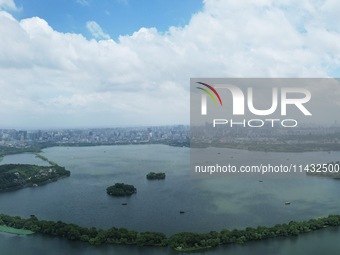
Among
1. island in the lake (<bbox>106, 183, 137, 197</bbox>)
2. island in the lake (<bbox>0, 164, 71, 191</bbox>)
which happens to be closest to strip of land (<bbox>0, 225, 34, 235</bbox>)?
island in the lake (<bbox>106, 183, 137, 197</bbox>)

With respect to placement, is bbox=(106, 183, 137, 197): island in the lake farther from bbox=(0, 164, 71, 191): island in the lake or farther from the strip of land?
the strip of land

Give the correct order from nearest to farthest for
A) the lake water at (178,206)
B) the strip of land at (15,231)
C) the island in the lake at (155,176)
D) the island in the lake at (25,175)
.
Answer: the lake water at (178,206)
the strip of land at (15,231)
the island in the lake at (25,175)
the island in the lake at (155,176)

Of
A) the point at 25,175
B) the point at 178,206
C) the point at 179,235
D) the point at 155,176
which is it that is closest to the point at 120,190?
the point at 178,206

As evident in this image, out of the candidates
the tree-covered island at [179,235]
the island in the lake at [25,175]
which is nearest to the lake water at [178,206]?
the tree-covered island at [179,235]

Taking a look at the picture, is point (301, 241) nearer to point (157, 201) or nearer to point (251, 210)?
point (251, 210)

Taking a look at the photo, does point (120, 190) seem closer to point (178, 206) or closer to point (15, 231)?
point (178, 206)

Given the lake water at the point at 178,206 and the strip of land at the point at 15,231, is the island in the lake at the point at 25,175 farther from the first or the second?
the strip of land at the point at 15,231

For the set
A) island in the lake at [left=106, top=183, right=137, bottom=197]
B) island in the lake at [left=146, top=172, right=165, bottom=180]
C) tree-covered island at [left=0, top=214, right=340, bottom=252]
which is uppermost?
island in the lake at [left=146, top=172, right=165, bottom=180]
